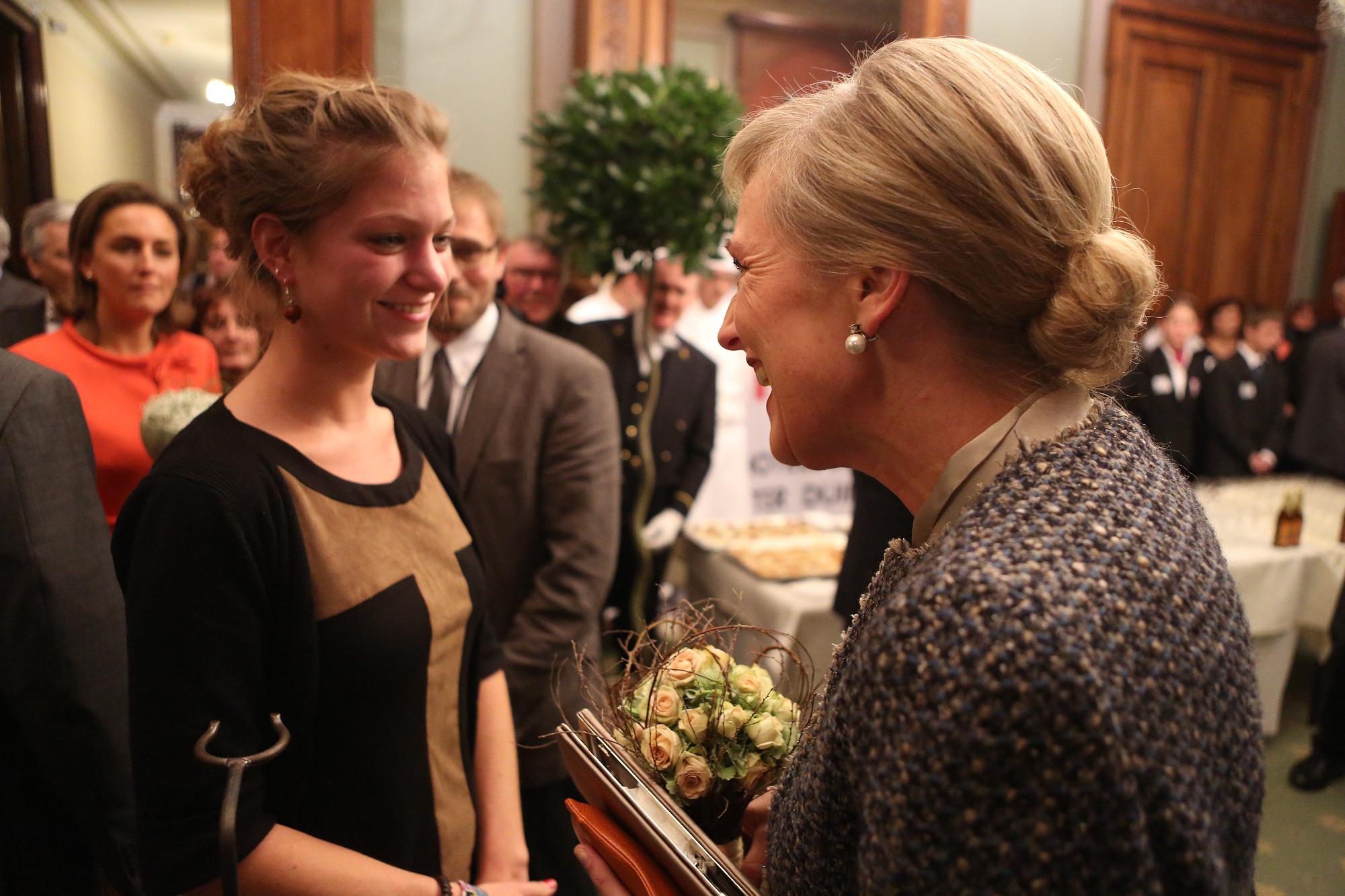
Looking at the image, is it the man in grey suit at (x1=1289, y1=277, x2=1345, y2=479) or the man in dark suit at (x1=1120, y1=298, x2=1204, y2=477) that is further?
the man in dark suit at (x1=1120, y1=298, x2=1204, y2=477)

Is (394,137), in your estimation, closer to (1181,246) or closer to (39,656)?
(39,656)

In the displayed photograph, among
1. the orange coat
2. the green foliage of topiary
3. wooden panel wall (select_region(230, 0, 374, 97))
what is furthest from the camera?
wooden panel wall (select_region(230, 0, 374, 97))

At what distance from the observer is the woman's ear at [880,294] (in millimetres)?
854

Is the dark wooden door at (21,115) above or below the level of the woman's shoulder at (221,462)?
above

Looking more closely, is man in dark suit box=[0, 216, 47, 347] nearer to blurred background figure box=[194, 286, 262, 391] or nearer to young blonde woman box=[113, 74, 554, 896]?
blurred background figure box=[194, 286, 262, 391]

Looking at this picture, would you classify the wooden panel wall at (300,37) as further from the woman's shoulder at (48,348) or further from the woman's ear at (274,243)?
the woman's ear at (274,243)

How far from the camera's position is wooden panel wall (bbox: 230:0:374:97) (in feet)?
12.2

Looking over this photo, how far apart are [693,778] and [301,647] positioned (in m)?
0.50

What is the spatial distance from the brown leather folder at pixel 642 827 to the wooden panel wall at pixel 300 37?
10.8 ft

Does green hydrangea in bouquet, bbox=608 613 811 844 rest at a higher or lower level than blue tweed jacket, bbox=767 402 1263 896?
lower

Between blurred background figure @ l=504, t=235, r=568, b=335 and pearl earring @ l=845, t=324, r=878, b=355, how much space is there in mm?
3197

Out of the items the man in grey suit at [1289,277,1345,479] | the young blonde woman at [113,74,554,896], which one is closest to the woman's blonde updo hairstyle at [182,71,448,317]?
the young blonde woman at [113,74,554,896]

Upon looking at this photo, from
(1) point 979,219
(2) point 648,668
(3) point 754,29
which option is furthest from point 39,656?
(3) point 754,29

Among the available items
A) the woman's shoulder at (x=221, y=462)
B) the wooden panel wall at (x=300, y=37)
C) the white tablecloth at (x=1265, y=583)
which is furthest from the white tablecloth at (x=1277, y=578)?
the wooden panel wall at (x=300, y=37)
